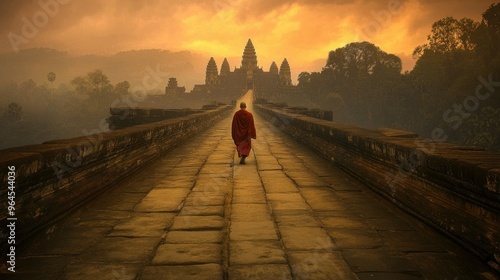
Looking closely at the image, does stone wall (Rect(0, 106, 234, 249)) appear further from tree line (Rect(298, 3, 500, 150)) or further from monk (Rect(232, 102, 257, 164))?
tree line (Rect(298, 3, 500, 150))

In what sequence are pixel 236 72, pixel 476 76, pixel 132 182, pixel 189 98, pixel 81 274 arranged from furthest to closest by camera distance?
pixel 236 72 < pixel 189 98 < pixel 476 76 < pixel 132 182 < pixel 81 274

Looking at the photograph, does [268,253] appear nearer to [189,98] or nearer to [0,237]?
[0,237]

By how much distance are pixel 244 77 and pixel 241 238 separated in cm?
9753

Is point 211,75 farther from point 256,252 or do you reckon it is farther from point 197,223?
point 256,252


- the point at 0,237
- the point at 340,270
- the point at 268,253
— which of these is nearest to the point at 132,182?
the point at 0,237

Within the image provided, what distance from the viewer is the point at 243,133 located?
23.4 ft

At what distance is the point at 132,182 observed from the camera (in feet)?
16.4

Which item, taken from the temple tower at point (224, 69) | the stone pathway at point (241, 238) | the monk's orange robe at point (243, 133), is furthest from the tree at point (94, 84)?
the stone pathway at point (241, 238)

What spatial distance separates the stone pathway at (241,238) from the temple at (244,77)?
8718 centimetres

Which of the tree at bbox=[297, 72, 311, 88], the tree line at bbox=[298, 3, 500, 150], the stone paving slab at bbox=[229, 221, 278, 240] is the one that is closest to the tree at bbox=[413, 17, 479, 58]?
the tree line at bbox=[298, 3, 500, 150]

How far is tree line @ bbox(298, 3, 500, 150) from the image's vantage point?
3112 cm

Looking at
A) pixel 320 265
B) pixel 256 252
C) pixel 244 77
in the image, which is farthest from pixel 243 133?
pixel 244 77

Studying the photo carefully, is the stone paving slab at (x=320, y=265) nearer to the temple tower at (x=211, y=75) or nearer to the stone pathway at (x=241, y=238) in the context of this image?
the stone pathway at (x=241, y=238)

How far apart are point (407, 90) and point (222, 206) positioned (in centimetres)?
4959
